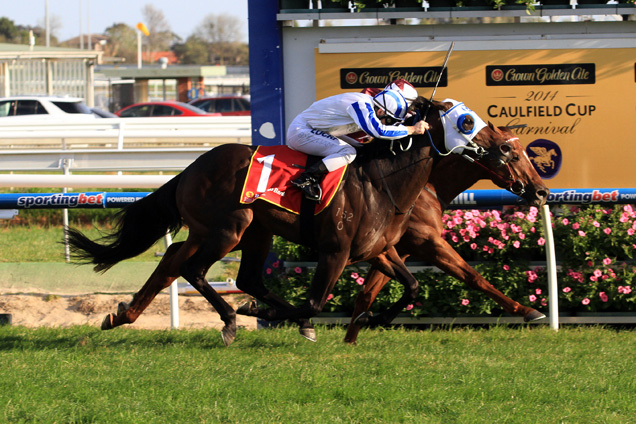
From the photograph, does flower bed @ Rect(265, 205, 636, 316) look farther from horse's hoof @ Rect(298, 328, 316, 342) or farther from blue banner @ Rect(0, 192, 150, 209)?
blue banner @ Rect(0, 192, 150, 209)

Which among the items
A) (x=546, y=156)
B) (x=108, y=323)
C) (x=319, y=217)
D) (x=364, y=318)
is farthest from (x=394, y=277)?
(x=546, y=156)

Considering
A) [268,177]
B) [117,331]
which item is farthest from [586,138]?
[117,331]

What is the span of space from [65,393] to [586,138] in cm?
446

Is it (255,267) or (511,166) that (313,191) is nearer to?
(255,267)

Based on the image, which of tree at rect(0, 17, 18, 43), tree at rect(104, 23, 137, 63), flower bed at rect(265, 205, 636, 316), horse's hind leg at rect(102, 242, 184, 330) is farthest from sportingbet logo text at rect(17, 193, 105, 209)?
tree at rect(0, 17, 18, 43)

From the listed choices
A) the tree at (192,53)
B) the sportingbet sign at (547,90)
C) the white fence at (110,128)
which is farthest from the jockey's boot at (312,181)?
the tree at (192,53)

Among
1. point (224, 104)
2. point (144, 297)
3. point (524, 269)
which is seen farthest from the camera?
point (224, 104)

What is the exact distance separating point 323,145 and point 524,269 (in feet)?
6.47

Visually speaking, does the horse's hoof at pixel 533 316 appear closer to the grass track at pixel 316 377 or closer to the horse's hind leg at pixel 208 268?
the grass track at pixel 316 377

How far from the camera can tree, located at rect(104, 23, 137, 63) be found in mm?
99988

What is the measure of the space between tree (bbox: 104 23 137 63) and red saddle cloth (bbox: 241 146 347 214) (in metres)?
94.2

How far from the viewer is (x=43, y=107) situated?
2067 centimetres

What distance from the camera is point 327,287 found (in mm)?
4980

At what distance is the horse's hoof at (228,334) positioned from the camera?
16.8 ft
